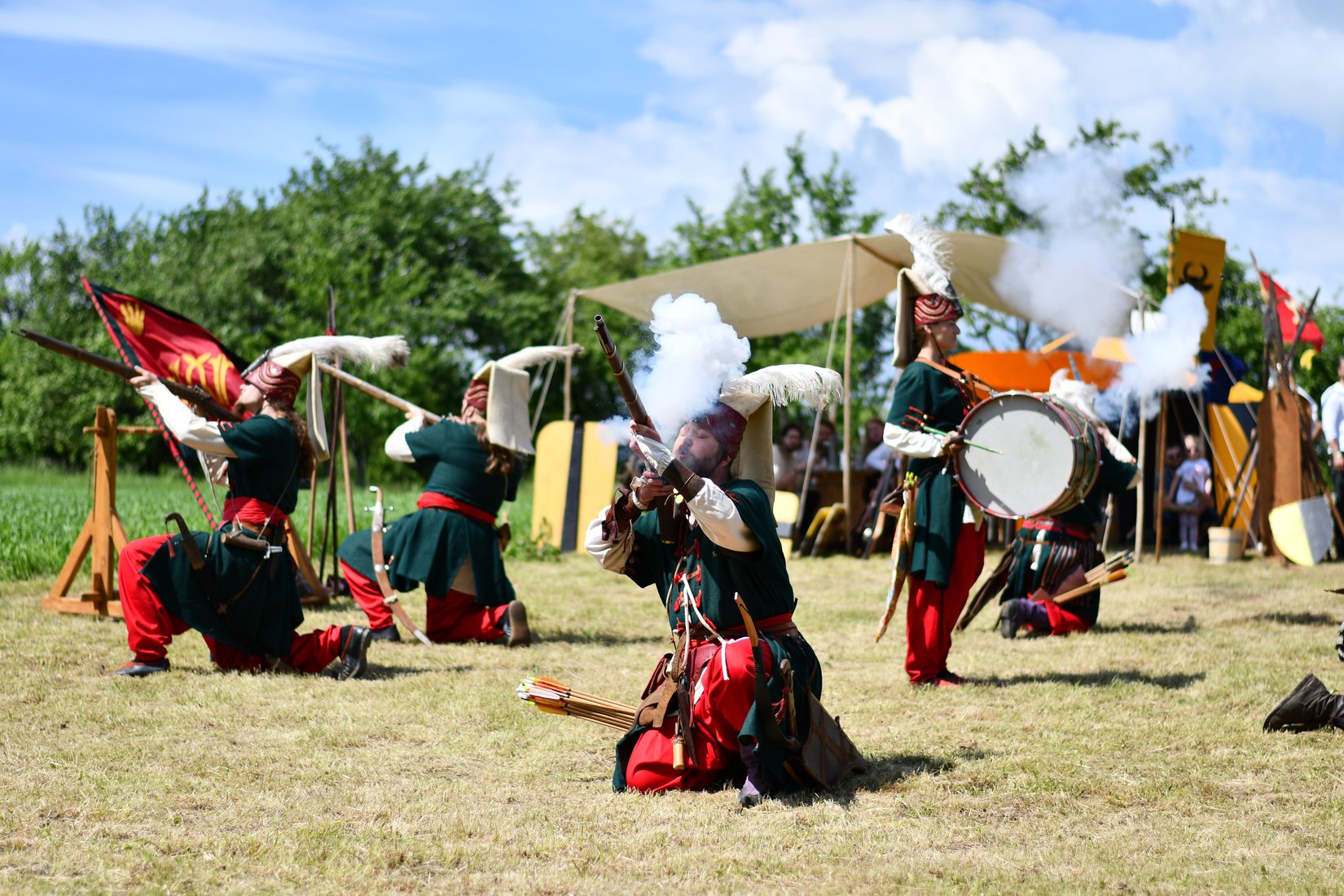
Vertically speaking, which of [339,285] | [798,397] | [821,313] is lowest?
[798,397]

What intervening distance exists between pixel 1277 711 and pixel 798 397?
257 cm

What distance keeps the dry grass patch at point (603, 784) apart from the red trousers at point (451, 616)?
0.20 meters

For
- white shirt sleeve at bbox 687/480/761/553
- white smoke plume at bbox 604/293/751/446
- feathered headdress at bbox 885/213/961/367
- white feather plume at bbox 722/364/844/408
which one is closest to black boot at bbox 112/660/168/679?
white smoke plume at bbox 604/293/751/446

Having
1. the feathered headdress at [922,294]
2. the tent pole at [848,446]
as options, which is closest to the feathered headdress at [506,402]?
the feathered headdress at [922,294]

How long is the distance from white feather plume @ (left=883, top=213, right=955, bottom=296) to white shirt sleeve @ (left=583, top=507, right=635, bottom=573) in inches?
99.7

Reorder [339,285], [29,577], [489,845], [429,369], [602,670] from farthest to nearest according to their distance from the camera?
[339,285], [429,369], [29,577], [602,670], [489,845]

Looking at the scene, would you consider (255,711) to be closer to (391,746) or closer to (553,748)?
(391,746)

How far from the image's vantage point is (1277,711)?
520 cm

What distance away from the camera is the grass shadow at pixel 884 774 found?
14.0ft

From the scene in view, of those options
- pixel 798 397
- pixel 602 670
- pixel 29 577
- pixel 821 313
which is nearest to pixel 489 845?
pixel 798 397

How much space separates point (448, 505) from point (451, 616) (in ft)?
2.16

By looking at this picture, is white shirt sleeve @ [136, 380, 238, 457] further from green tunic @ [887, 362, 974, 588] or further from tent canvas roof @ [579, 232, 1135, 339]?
tent canvas roof @ [579, 232, 1135, 339]

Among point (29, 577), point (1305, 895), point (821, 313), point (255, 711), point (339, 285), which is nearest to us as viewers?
point (1305, 895)

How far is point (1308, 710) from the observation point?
5.15m
